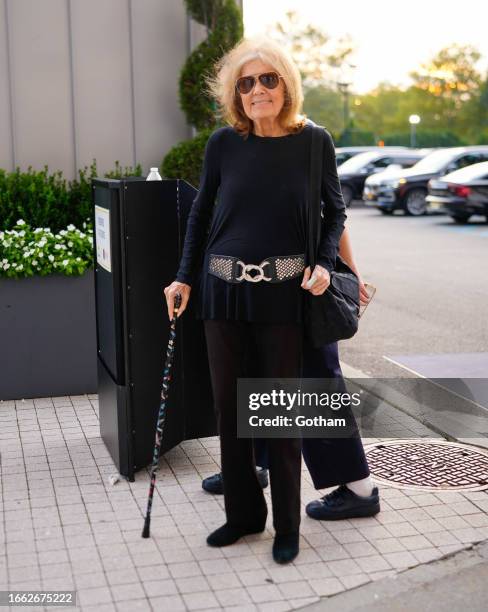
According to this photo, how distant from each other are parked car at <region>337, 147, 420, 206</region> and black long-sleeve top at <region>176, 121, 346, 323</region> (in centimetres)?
2667

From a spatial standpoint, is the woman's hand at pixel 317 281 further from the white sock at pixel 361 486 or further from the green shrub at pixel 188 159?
the green shrub at pixel 188 159

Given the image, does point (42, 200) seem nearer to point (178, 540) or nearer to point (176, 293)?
point (176, 293)

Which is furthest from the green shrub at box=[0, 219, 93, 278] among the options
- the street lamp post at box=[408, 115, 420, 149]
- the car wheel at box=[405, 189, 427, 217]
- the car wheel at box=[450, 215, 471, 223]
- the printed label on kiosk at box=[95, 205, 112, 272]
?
the street lamp post at box=[408, 115, 420, 149]

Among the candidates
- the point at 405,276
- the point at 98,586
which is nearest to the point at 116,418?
the point at 98,586

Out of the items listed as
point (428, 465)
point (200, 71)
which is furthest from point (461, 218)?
point (428, 465)

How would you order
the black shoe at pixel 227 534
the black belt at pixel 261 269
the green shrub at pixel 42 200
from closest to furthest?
the black belt at pixel 261 269, the black shoe at pixel 227 534, the green shrub at pixel 42 200

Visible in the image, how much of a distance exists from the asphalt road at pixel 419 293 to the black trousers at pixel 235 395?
12.7 ft

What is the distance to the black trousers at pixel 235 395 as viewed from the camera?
4.11m

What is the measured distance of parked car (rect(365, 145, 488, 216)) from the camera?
2636cm

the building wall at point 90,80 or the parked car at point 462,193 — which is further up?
the building wall at point 90,80

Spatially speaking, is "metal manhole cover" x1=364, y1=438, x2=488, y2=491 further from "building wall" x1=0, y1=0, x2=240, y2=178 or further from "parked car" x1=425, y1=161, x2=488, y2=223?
"parked car" x1=425, y1=161, x2=488, y2=223

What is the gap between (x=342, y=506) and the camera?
4.61 metres

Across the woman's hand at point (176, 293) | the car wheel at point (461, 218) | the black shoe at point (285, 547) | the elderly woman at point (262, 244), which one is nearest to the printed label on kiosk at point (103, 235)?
the woman's hand at point (176, 293)

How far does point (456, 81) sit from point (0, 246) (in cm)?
6809
